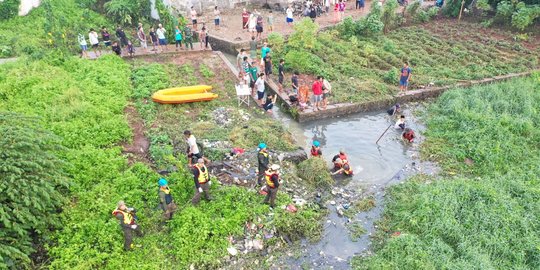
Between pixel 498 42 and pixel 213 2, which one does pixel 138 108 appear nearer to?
pixel 213 2

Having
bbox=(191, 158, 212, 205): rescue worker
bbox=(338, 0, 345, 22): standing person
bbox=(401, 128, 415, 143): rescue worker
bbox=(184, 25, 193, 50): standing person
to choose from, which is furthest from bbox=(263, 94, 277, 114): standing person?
bbox=(338, 0, 345, 22): standing person

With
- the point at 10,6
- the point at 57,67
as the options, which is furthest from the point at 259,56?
the point at 10,6

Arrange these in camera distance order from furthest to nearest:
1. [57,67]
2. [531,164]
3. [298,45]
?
[298,45], [57,67], [531,164]

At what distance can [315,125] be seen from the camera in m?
14.2

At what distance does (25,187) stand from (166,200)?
2779mm

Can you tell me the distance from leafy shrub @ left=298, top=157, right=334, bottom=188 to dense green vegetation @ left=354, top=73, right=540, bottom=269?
1.74m

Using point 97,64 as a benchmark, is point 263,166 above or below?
below

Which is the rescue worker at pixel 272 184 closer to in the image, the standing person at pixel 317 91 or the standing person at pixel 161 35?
the standing person at pixel 317 91

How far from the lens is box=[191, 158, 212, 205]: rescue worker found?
363 inches

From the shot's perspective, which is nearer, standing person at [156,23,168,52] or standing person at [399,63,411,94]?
standing person at [399,63,411,94]

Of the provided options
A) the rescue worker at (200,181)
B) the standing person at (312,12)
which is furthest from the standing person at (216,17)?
the rescue worker at (200,181)

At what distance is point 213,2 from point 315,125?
39.7 ft

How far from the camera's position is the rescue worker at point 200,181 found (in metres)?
9.21

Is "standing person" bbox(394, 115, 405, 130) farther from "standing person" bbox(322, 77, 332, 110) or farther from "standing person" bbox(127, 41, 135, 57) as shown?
"standing person" bbox(127, 41, 135, 57)
